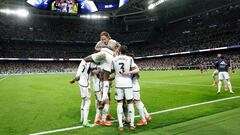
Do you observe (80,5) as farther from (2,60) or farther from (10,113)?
(10,113)

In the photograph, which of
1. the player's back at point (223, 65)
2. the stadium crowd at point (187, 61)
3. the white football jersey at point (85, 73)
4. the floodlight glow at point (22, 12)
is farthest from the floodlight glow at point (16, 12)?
the white football jersey at point (85, 73)

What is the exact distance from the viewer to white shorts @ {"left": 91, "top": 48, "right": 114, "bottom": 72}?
668 cm

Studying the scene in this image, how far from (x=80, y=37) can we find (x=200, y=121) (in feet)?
256

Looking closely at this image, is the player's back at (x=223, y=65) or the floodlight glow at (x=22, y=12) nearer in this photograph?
the player's back at (x=223, y=65)

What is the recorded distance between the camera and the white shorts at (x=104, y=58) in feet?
21.9

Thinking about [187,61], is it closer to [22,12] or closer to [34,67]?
[34,67]

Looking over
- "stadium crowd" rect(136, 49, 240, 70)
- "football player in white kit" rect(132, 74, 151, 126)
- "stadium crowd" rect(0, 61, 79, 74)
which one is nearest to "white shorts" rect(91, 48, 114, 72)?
"football player in white kit" rect(132, 74, 151, 126)

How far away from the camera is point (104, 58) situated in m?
6.73

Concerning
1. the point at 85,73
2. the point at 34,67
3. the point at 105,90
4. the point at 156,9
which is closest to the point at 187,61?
the point at 156,9

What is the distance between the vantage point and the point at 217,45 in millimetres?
50688

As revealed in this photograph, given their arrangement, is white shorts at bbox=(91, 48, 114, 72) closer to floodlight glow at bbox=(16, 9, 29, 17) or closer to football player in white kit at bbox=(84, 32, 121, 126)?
football player in white kit at bbox=(84, 32, 121, 126)

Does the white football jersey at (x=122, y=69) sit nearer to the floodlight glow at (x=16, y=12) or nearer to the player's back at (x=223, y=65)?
the player's back at (x=223, y=65)

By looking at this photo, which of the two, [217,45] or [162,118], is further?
[217,45]

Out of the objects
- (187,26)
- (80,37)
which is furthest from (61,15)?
(187,26)
